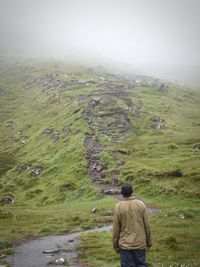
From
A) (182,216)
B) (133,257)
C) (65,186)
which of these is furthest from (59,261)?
(65,186)

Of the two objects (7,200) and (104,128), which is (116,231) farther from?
(104,128)

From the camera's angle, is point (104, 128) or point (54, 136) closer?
point (104, 128)

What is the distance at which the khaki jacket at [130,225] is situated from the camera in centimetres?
1695

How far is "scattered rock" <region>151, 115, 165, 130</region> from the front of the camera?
15588 cm

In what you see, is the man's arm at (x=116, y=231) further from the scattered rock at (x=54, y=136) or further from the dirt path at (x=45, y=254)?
the scattered rock at (x=54, y=136)

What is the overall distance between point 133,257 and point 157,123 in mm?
145987

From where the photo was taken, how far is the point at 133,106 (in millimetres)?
186000

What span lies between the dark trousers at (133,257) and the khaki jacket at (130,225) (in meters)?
0.22

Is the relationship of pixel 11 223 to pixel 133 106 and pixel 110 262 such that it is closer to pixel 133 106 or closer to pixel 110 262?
pixel 110 262

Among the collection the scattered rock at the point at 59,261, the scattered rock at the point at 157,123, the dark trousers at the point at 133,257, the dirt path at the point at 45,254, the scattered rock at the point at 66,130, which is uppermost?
the dark trousers at the point at 133,257

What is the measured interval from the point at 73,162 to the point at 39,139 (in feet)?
166

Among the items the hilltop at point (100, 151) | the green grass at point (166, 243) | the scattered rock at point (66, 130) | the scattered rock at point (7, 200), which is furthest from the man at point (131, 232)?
the scattered rock at point (66, 130)

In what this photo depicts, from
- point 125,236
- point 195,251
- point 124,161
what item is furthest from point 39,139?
point 125,236

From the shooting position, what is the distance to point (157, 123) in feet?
529
